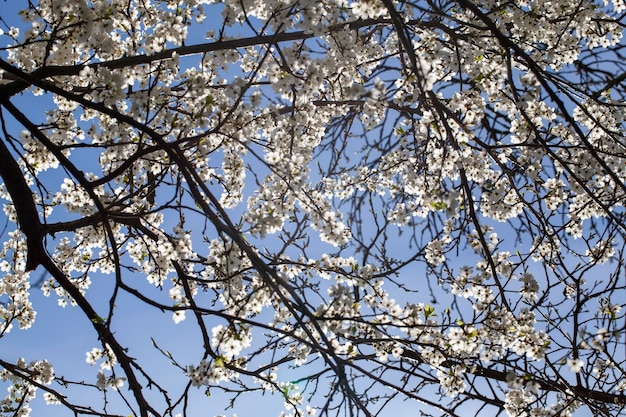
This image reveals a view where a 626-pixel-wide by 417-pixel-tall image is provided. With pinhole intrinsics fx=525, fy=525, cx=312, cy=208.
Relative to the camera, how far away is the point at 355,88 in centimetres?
341

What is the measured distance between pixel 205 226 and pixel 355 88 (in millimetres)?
2248

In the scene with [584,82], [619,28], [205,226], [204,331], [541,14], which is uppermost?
[619,28]

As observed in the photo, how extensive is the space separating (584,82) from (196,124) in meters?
4.18

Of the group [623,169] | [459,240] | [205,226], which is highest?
[623,169]

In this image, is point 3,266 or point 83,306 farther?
point 3,266

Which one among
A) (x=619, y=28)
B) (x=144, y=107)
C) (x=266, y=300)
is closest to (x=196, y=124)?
(x=144, y=107)

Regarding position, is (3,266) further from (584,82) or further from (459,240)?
(584,82)

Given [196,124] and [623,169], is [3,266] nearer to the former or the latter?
[196,124]

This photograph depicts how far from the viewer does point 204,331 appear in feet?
15.2

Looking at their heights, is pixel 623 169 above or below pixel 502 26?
below

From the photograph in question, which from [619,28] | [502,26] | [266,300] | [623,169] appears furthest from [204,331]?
[619,28]

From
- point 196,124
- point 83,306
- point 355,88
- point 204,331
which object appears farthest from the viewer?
point 83,306

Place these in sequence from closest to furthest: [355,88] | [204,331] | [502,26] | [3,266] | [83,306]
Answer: [355,88], [204,331], [83,306], [502,26], [3,266]

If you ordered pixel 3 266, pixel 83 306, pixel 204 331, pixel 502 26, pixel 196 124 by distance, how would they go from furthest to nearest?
pixel 3 266 < pixel 502 26 < pixel 83 306 < pixel 204 331 < pixel 196 124
